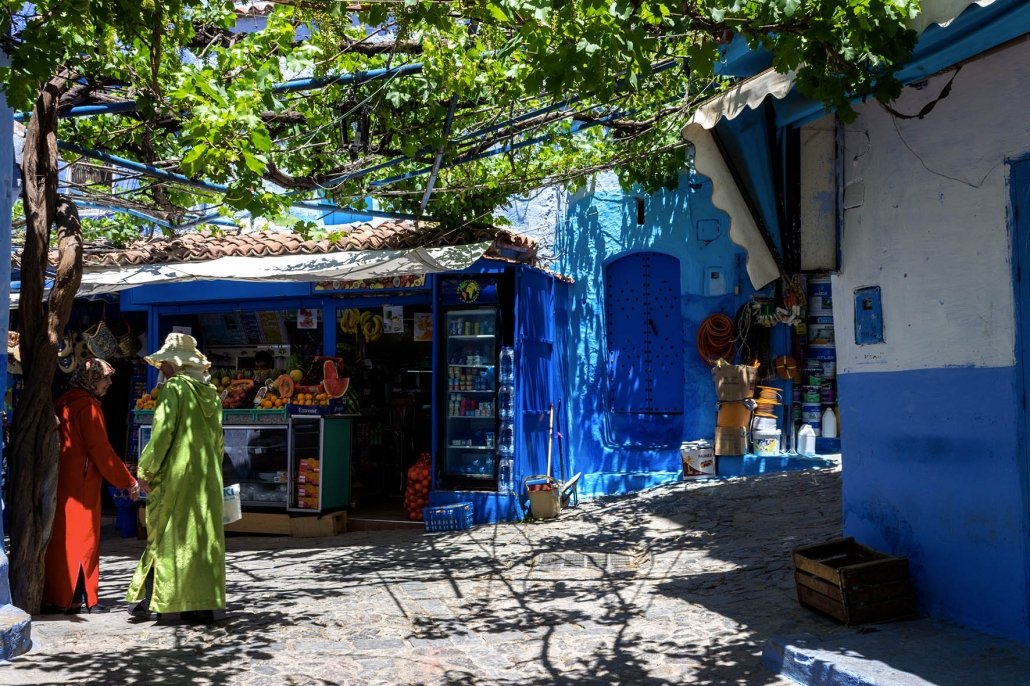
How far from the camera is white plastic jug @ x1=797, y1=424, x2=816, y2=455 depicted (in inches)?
433

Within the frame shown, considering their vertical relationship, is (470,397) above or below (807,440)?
above

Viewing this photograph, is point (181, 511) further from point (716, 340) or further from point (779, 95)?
point (716, 340)

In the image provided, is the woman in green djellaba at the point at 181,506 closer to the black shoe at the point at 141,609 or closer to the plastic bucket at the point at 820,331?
the black shoe at the point at 141,609

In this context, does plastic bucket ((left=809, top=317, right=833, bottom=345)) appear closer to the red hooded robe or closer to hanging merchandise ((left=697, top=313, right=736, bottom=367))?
hanging merchandise ((left=697, top=313, right=736, bottom=367))

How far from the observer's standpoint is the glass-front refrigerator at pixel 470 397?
1045cm

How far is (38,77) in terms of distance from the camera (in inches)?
189

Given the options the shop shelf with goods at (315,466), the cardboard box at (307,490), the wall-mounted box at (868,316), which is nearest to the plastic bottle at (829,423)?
the wall-mounted box at (868,316)

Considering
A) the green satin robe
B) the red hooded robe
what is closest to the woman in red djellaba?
the red hooded robe

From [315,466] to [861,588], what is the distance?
21.9 feet

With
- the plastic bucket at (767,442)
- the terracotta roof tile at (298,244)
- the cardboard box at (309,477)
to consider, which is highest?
the terracotta roof tile at (298,244)

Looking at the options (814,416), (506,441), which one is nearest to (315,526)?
(506,441)

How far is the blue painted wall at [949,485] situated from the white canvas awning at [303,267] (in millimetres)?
4509

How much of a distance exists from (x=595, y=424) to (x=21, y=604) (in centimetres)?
726

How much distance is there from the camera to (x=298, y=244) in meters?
10.9
